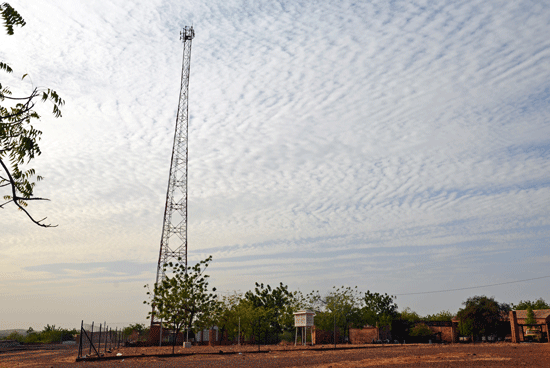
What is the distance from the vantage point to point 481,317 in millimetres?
69000

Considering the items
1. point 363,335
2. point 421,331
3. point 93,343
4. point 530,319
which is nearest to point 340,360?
point 93,343

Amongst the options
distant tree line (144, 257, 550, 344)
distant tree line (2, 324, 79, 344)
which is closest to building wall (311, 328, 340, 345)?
distant tree line (144, 257, 550, 344)

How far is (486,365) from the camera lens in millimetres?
19516

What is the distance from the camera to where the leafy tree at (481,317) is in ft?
226

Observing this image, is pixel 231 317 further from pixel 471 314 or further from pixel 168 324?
pixel 471 314

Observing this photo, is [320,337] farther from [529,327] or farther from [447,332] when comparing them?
[529,327]

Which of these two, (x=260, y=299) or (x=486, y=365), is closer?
(x=486, y=365)

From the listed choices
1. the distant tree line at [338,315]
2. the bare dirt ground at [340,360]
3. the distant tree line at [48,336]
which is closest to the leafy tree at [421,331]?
the distant tree line at [338,315]

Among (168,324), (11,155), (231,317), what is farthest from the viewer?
(231,317)

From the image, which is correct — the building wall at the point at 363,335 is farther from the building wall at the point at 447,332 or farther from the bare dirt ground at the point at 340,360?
the bare dirt ground at the point at 340,360

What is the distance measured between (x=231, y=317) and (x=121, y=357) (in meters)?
32.0

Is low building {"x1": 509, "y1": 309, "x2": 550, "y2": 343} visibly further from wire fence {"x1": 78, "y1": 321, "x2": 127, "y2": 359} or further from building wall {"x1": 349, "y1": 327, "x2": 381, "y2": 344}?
wire fence {"x1": 78, "y1": 321, "x2": 127, "y2": 359}

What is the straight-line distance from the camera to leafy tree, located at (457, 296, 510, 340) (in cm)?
6893

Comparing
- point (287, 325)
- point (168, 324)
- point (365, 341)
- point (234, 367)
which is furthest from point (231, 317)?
point (234, 367)
